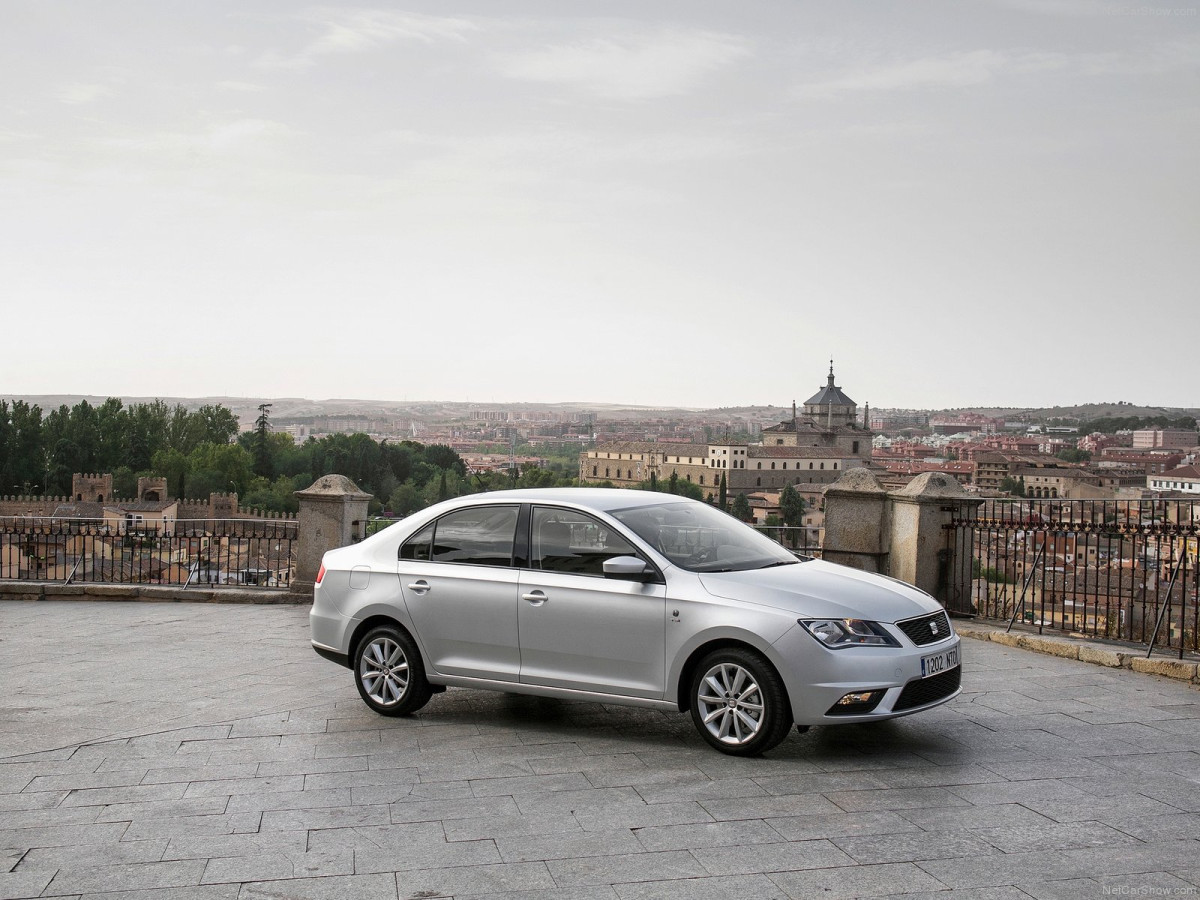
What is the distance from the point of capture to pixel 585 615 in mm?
6254

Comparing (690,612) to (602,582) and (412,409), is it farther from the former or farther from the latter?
(412,409)

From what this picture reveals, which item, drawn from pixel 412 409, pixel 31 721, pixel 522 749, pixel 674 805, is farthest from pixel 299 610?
pixel 412 409

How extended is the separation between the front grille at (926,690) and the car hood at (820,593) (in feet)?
1.14

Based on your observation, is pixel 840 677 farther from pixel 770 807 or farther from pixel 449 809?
pixel 449 809

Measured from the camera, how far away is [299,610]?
12.5 metres

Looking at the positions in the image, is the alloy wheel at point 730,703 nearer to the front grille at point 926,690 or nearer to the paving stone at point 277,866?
the front grille at point 926,690

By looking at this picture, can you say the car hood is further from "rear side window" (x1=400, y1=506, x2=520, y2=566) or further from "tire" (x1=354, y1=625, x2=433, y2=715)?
"tire" (x1=354, y1=625, x2=433, y2=715)

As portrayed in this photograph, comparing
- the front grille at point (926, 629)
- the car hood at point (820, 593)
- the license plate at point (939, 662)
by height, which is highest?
the car hood at point (820, 593)

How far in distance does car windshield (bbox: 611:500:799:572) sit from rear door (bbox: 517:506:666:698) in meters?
0.21

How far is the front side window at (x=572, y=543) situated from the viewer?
20.8ft

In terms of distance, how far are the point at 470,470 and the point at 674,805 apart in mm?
118042

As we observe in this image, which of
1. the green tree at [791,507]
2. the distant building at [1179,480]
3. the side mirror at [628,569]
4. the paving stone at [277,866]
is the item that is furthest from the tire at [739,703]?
the green tree at [791,507]

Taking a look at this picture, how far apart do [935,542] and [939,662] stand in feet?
18.0

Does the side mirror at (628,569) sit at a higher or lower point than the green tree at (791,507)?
higher
